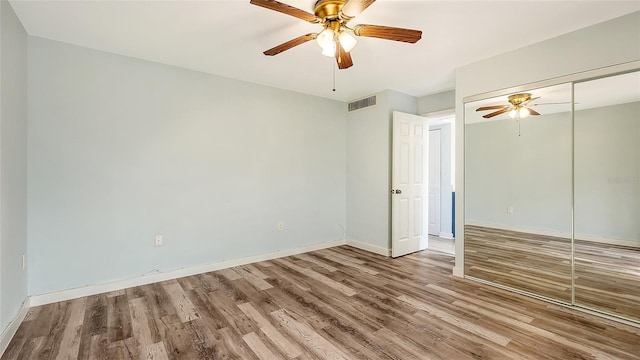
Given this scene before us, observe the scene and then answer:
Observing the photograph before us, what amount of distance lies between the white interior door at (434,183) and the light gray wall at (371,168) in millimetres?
1294

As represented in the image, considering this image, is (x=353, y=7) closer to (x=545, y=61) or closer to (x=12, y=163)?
(x=545, y=61)

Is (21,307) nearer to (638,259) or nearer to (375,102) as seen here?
(375,102)

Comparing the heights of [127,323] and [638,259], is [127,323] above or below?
below

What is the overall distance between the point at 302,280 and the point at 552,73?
3.36 meters

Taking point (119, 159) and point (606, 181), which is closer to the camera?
point (606, 181)

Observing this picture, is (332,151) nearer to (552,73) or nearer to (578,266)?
(552,73)

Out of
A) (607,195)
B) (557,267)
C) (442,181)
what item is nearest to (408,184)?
(442,181)

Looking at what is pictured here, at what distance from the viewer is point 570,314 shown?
2453 mm

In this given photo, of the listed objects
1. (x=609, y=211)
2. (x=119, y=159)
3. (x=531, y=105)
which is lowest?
(x=609, y=211)

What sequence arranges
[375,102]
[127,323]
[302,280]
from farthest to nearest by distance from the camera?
[375,102] < [302,280] < [127,323]

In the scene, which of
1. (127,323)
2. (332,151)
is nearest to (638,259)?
(332,151)

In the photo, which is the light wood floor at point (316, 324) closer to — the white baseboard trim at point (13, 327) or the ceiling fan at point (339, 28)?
the white baseboard trim at point (13, 327)

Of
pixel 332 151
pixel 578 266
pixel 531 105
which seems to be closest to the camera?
pixel 578 266

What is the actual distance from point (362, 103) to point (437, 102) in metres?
1.18
